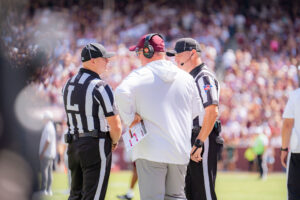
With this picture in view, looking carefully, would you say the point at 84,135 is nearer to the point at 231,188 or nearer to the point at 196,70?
the point at 196,70

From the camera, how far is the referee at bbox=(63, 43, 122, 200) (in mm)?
5371

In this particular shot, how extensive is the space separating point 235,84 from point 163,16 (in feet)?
21.7

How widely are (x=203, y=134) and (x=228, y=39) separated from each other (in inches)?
788

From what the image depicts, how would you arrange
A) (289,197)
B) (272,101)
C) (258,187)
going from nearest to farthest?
(289,197) → (258,187) → (272,101)

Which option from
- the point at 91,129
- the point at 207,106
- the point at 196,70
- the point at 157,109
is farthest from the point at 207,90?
the point at 91,129

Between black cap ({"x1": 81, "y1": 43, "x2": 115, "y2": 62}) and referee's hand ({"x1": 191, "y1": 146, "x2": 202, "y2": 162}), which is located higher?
black cap ({"x1": 81, "y1": 43, "x2": 115, "y2": 62})

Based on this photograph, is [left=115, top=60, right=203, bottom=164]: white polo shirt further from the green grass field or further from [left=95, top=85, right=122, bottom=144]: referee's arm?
the green grass field

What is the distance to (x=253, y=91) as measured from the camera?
2105 centimetres

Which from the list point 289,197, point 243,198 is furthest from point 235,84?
point 289,197

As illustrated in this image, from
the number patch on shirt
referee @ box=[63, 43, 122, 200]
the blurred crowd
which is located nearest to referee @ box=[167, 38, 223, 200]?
referee @ box=[63, 43, 122, 200]

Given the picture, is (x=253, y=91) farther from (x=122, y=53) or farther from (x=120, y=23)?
(x=120, y=23)

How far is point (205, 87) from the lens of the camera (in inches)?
215

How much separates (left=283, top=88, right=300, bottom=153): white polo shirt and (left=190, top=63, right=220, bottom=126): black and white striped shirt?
2.86ft

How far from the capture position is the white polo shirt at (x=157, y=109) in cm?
446
